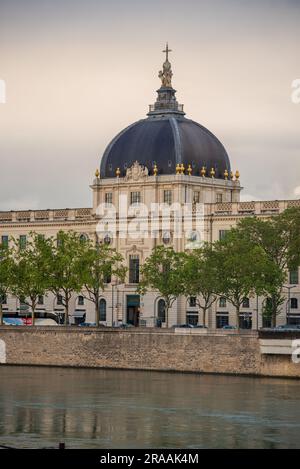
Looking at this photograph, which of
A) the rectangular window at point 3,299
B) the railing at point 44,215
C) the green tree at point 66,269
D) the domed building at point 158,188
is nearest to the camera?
the green tree at point 66,269

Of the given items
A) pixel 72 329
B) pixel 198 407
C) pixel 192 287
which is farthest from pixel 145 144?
pixel 198 407

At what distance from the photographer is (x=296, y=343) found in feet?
346

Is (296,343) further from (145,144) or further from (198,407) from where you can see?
(145,144)

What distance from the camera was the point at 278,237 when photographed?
126625mm

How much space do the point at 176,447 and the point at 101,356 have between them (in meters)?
40.1

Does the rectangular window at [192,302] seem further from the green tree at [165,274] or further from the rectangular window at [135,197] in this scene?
the rectangular window at [135,197]

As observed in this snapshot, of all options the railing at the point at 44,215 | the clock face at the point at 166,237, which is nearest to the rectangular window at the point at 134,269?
the clock face at the point at 166,237

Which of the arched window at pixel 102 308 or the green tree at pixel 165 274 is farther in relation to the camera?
the arched window at pixel 102 308

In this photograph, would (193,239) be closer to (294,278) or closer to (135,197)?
(135,197)

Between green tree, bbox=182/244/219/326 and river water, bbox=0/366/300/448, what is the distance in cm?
1370

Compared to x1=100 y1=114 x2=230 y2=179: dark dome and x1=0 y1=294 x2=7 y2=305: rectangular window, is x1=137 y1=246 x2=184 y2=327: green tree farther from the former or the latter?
x1=100 y1=114 x2=230 y2=179: dark dome

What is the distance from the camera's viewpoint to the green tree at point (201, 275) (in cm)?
12356

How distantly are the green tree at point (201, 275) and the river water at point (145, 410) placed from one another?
13.7 meters
